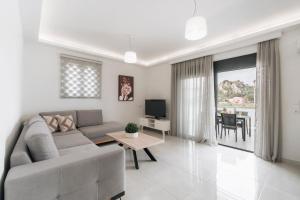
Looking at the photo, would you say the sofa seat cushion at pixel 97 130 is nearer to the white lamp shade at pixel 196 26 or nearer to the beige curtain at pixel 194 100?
the beige curtain at pixel 194 100

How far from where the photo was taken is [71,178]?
3.77 feet

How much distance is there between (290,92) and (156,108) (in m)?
3.17

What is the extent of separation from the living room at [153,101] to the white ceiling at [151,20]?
2 centimetres

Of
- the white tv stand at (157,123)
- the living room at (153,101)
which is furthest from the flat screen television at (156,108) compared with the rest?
the white tv stand at (157,123)

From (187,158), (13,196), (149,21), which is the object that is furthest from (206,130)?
(13,196)

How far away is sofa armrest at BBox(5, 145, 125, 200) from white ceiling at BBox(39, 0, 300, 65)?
2134 millimetres

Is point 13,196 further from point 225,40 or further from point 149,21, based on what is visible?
point 225,40

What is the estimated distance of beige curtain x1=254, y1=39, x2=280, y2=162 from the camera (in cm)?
253

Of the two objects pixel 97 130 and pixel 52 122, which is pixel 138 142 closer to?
pixel 97 130

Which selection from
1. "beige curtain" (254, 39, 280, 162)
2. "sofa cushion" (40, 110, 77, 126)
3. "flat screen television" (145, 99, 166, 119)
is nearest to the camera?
"beige curtain" (254, 39, 280, 162)

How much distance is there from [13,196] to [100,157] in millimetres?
604

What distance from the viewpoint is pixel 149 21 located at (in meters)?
2.50

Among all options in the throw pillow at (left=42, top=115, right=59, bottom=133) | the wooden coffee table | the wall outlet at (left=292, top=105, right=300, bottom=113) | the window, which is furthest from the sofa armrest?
the wall outlet at (left=292, top=105, right=300, bottom=113)

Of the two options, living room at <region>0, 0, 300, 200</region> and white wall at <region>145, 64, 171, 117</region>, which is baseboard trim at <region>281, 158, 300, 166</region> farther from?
white wall at <region>145, 64, 171, 117</region>
